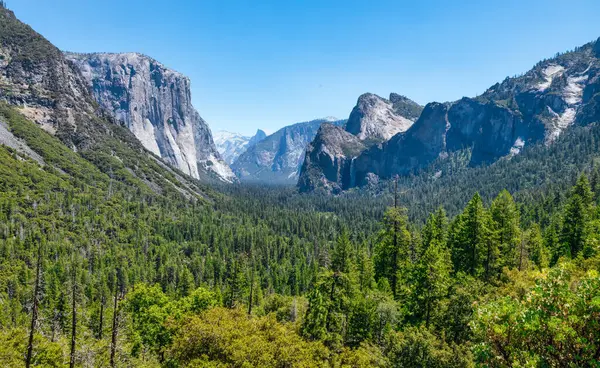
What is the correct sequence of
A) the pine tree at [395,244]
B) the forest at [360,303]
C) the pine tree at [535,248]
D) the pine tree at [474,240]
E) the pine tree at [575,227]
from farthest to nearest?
the pine tree at [535,248], the pine tree at [575,227], the pine tree at [395,244], the pine tree at [474,240], the forest at [360,303]

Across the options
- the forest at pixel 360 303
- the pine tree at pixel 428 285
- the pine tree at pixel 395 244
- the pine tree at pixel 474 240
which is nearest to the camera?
the forest at pixel 360 303

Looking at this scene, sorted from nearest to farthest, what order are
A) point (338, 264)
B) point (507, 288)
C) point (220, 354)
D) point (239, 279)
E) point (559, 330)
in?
point (559, 330), point (220, 354), point (507, 288), point (338, 264), point (239, 279)

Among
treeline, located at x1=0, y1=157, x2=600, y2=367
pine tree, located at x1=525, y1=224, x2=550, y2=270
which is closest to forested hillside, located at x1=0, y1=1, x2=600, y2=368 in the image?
treeline, located at x1=0, y1=157, x2=600, y2=367

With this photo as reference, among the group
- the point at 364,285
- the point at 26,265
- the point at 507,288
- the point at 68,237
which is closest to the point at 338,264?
the point at 364,285

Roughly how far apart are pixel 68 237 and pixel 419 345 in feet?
494

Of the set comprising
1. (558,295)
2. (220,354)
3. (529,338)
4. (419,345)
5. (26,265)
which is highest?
(558,295)

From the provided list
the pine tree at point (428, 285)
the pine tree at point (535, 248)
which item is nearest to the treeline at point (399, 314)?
the pine tree at point (428, 285)

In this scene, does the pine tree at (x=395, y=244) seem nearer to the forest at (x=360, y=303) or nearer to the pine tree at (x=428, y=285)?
the forest at (x=360, y=303)

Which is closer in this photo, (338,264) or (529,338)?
(529,338)

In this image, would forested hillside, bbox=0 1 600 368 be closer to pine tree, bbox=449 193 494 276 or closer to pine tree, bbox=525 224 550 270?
pine tree, bbox=449 193 494 276

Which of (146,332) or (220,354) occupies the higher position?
(220,354)

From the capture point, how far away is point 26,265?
10925 cm

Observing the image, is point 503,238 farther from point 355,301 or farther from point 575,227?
point 355,301

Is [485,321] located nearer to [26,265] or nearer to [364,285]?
[364,285]
